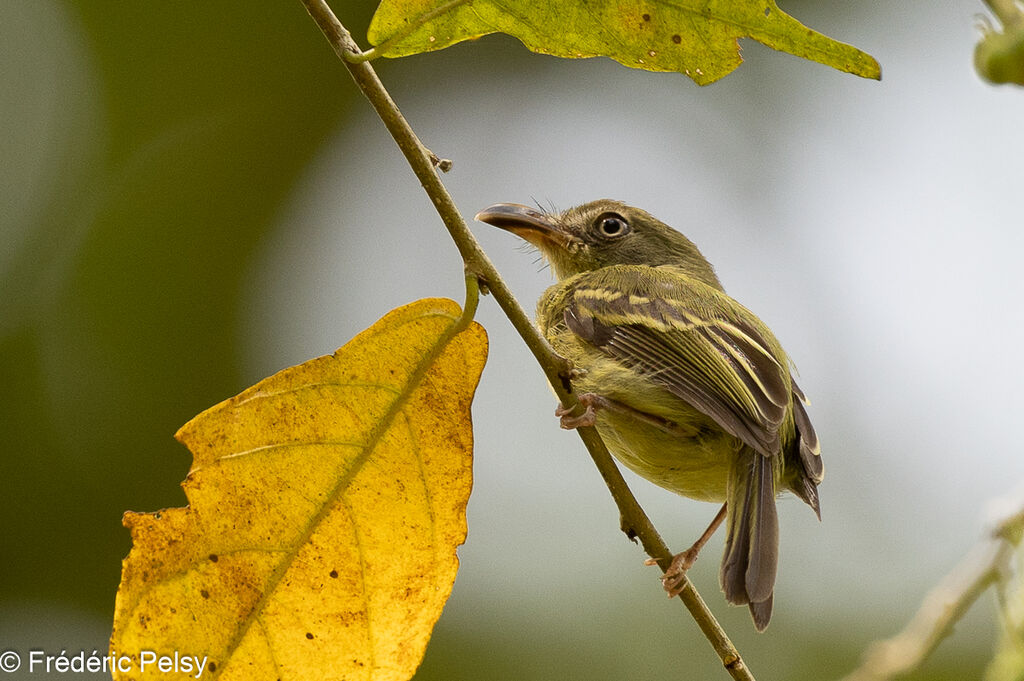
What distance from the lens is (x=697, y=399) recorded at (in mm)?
3068

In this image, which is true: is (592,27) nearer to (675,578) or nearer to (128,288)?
(675,578)

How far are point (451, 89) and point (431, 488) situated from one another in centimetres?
755

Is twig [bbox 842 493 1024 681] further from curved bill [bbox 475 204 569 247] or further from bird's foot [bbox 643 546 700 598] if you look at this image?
curved bill [bbox 475 204 569 247]

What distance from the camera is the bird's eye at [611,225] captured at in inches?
183

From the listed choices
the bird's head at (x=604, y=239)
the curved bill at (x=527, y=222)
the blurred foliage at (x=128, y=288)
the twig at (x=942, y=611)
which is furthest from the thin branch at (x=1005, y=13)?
the blurred foliage at (x=128, y=288)

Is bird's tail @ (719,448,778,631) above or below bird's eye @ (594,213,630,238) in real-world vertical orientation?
below

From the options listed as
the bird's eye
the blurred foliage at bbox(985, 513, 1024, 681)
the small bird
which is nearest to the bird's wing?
the small bird

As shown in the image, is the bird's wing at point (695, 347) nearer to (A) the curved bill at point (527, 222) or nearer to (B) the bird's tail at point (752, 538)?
(B) the bird's tail at point (752, 538)

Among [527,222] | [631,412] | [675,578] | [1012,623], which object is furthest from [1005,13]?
[527,222]

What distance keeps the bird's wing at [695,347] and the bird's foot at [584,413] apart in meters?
0.20

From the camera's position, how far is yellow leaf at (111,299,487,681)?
1747 mm

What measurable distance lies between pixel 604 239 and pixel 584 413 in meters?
2.32

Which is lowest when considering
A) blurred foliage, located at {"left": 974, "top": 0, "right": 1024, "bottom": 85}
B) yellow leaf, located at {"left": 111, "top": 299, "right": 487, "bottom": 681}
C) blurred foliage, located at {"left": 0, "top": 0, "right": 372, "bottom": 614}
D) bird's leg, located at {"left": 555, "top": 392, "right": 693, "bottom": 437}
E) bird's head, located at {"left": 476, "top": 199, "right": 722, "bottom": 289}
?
blurred foliage, located at {"left": 974, "top": 0, "right": 1024, "bottom": 85}

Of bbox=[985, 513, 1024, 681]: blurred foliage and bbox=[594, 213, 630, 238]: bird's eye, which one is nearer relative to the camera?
bbox=[985, 513, 1024, 681]: blurred foliage
